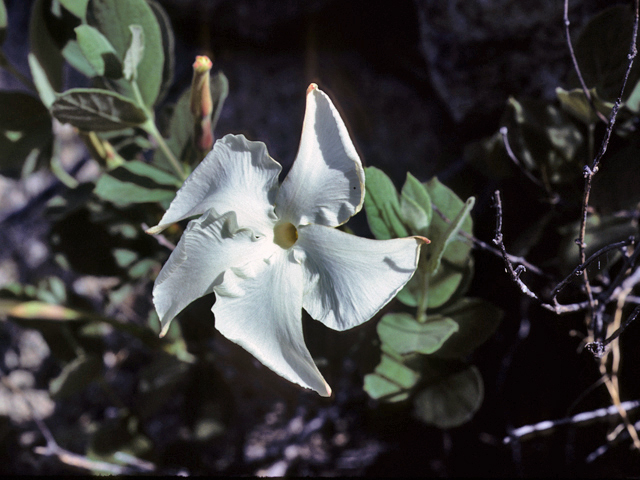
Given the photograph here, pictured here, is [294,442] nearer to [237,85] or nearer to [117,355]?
[117,355]

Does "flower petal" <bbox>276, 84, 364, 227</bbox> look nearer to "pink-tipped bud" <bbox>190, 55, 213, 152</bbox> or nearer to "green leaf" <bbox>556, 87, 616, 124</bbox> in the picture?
"pink-tipped bud" <bbox>190, 55, 213, 152</bbox>

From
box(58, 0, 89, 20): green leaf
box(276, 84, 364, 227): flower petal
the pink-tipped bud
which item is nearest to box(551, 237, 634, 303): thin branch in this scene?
box(276, 84, 364, 227): flower petal

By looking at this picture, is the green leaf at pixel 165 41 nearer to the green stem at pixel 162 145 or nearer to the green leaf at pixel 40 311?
the green stem at pixel 162 145

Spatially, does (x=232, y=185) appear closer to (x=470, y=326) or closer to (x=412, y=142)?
(x=470, y=326)

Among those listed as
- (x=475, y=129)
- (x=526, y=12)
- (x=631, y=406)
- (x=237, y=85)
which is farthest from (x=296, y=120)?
(x=631, y=406)

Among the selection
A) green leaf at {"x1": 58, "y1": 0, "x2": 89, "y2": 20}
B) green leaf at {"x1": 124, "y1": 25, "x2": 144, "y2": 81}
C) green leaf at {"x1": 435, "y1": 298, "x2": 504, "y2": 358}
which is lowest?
green leaf at {"x1": 435, "y1": 298, "x2": 504, "y2": 358}

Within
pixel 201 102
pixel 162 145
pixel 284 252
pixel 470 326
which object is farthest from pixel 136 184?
pixel 470 326
